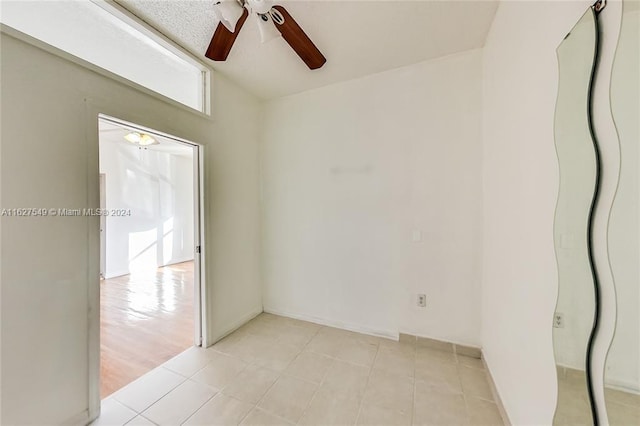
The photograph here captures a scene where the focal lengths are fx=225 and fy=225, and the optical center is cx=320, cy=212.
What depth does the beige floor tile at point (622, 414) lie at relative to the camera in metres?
0.61

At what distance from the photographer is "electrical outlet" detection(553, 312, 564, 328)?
0.86m

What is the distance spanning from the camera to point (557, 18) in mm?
925

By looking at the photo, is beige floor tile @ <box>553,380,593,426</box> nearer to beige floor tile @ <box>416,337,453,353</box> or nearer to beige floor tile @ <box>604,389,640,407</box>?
beige floor tile @ <box>604,389,640,407</box>

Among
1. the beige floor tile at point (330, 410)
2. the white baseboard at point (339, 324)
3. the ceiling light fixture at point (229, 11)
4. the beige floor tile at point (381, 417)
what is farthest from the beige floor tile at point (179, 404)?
the ceiling light fixture at point (229, 11)

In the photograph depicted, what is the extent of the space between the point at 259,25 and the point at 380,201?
1.75m

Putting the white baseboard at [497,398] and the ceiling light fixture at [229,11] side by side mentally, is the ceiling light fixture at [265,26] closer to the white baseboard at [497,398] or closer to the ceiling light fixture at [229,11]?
the ceiling light fixture at [229,11]

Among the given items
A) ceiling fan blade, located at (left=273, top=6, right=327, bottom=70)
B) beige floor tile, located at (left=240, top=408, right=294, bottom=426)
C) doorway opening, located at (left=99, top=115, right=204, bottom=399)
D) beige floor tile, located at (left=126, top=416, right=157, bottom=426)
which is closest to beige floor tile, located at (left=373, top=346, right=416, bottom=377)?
beige floor tile, located at (left=240, top=408, right=294, bottom=426)

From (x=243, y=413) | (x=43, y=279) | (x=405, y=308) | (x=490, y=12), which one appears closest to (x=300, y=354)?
(x=243, y=413)

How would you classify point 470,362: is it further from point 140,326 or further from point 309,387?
point 140,326

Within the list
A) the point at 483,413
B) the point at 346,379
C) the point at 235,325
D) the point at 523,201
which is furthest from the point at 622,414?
the point at 235,325

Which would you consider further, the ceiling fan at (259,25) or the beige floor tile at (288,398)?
the beige floor tile at (288,398)

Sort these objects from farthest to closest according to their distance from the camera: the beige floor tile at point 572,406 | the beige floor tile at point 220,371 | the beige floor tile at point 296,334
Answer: the beige floor tile at point 296,334
the beige floor tile at point 220,371
the beige floor tile at point 572,406

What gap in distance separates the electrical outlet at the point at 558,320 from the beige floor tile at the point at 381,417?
43.3 inches

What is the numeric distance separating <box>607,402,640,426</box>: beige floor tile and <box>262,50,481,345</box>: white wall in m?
1.48
